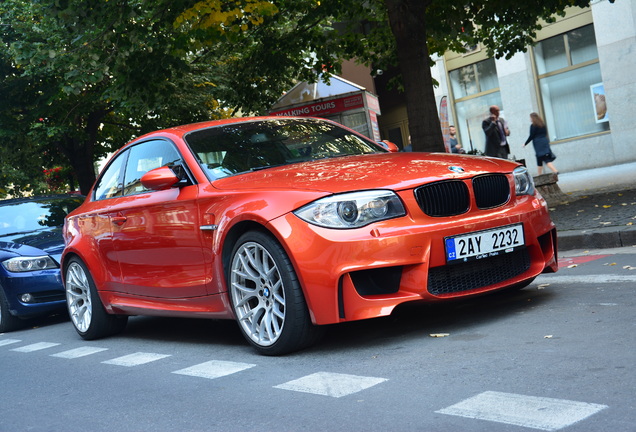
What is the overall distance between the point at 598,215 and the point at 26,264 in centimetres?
639

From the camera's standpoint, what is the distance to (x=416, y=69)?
1267 centimetres

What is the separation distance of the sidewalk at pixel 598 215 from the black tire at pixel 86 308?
4.55m

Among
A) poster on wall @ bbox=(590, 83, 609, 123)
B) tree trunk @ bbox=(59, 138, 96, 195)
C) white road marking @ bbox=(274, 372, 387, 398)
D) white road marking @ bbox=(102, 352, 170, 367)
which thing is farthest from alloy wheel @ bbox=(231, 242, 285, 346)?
tree trunk @ bbox=(59, 138, 96, 195)

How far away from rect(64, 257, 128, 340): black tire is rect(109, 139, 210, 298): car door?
66 cm

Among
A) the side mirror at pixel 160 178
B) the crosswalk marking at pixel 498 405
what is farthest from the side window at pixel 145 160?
the crosswalk marking at pixel 498 405

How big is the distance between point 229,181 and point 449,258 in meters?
1.52

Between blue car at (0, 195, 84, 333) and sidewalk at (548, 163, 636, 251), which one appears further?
blue car at (0, 195, 84, 333)

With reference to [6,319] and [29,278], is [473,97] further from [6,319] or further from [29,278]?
[6,319]

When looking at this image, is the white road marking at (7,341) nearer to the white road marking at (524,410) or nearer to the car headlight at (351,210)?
the car headlight at (351,210)

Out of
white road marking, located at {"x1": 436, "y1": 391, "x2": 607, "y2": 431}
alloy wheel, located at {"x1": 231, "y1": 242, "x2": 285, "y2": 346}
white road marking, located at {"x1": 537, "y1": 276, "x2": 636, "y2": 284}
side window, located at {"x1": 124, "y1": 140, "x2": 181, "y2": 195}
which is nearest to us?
white road marking, located at {"x1": 436, "y1": 391, "x2": 607, "y2": 431}

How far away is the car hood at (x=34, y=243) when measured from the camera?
9.52 m

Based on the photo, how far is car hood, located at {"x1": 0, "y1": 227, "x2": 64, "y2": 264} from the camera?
9516 millimetres

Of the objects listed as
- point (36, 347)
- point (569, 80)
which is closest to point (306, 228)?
point (36, 347)

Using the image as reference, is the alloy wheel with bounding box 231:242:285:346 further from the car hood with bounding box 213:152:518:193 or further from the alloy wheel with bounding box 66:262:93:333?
the alloy wheel with bounding box 66:262:93:333
